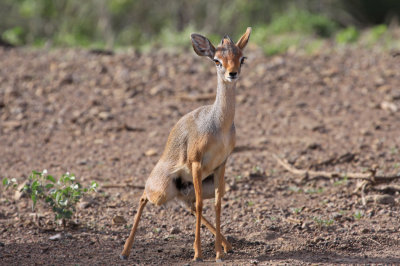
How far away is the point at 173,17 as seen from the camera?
67.5 ft

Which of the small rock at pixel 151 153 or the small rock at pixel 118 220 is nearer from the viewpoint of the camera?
the small rock at pixel 118 220

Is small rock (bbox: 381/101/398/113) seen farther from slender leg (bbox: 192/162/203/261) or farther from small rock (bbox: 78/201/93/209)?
slender leg (bbox: 192/162/203/261)

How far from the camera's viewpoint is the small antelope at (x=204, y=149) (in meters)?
4.89

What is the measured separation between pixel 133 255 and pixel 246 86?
5575mm

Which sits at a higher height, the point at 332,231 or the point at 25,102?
the point at 25,102

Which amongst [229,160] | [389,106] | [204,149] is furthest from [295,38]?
[204,149]

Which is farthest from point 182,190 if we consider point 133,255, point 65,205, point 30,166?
point 30,166

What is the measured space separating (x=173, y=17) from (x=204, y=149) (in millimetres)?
16145

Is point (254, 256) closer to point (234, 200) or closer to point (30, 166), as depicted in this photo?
point (234, 200)

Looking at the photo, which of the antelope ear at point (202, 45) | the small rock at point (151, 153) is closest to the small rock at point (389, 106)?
the small rock at point (151, 153)

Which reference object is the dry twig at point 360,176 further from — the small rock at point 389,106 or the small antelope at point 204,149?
the small rock at point 389,106

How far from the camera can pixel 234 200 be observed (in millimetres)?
6672

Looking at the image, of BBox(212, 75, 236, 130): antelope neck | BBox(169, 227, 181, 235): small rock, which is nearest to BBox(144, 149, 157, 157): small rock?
BBox(169, 227, 181, 235): small rock

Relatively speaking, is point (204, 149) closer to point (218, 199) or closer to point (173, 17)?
point (218, 199)
